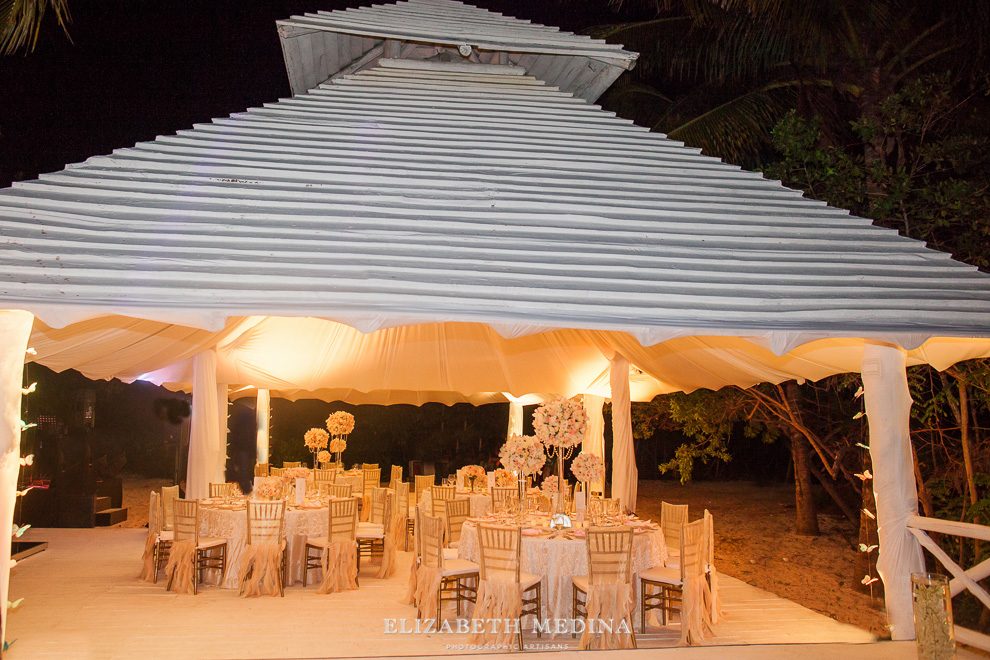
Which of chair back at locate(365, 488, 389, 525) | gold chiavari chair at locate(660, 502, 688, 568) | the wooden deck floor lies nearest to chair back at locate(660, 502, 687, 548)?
gold chiavari chair at locate(660, 502, 688, 568)

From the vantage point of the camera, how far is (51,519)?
38.7ft

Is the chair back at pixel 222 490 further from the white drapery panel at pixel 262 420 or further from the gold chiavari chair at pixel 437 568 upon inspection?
the white drapery panel at pixel 262 420

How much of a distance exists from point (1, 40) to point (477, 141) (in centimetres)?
422

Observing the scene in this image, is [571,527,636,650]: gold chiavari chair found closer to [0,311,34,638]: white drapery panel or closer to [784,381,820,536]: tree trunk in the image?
A: [0,311,34,638]: white drapery panel

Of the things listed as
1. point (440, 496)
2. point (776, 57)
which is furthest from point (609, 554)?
point (776, 57)

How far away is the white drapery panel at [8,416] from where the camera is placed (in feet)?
12.4

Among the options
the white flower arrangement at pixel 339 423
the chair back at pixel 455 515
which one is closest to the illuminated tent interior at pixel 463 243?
the chair back at pixel 455 515

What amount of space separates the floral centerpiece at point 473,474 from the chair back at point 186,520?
142 inches

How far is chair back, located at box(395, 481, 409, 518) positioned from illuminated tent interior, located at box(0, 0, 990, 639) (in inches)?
156

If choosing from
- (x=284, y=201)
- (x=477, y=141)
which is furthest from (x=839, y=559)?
(x=284, y=201)

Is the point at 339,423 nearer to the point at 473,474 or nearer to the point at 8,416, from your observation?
the point at 473,474

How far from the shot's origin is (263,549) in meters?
7.02

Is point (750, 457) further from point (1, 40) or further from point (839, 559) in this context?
point (1, 40)

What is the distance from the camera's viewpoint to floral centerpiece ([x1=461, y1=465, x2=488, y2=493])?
31.5ft
